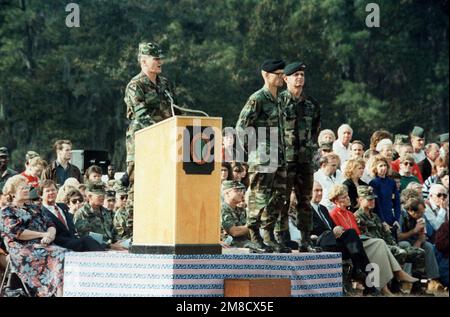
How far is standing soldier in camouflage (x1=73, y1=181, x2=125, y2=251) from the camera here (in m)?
12.9

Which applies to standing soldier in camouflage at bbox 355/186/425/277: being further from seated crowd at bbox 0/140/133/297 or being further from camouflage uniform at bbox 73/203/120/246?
camouflage uniform at bbox 73/203/120/246

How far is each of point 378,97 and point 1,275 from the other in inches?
1202

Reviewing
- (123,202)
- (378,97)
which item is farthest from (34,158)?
(378,97)

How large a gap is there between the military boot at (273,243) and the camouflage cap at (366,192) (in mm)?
2855

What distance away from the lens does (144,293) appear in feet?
33.4

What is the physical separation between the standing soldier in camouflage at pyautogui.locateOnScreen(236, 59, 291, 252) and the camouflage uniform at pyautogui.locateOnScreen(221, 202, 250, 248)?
56.7 inches

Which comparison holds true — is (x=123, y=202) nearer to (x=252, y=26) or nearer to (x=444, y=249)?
(x=444, y=249)

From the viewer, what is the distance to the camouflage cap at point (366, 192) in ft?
46.6

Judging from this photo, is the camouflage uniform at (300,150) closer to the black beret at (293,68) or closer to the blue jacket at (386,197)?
the black beret at (293,68)

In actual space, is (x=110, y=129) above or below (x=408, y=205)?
above

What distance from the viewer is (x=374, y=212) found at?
14.8 metres

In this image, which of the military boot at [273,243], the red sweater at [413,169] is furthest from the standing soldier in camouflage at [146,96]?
the red sweater at [413,169]

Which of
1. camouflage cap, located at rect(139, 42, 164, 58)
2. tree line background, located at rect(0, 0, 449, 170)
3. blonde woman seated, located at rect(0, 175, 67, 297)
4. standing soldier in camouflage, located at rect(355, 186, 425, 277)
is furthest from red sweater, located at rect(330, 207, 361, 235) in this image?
tree line background, located at rect(0, 0, 449, 170)
